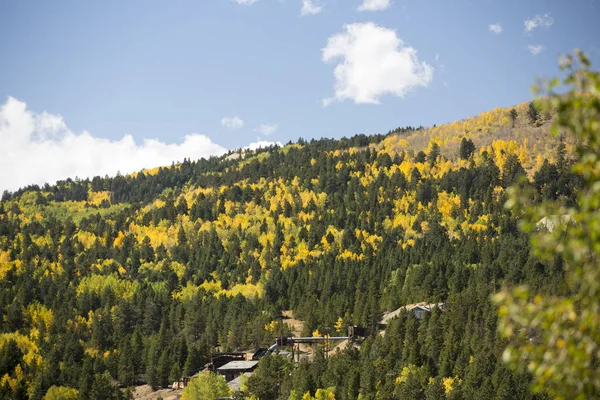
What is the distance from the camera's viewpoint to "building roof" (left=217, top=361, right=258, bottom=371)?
119 metres

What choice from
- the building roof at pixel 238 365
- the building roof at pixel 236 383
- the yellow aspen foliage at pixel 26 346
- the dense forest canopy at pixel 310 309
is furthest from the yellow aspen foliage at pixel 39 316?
the building roof at pixel 236 383

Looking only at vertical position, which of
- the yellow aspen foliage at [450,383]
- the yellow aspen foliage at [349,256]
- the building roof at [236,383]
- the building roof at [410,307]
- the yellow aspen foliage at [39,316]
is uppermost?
the yellow aspen foliage at [349,256]

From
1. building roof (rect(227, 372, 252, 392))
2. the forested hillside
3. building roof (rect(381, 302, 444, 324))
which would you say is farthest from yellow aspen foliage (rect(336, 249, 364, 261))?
building roof (rect(227, 372, 252, 392))

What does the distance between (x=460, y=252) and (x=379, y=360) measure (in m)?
73.0

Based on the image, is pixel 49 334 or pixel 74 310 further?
pixel 74 310

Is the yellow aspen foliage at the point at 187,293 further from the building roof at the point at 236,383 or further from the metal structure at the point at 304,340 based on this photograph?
the building roof at the point at 236,383

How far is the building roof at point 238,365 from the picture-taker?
11925 cm

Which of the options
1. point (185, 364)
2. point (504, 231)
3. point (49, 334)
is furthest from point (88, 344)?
point (504, 231)

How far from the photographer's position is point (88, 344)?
148875 mm

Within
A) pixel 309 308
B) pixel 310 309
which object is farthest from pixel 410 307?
pixel 309 308

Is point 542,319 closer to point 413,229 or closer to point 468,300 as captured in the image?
point 468,300

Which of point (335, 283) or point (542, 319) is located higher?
point (542, 319)

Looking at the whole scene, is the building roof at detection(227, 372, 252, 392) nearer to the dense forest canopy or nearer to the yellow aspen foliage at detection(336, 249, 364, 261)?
the dense forest canopy

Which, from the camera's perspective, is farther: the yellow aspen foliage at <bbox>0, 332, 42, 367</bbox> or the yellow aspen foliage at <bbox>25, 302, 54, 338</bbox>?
the yellow aspen foliage at <bbox>25, 302, 54, 338</bbox>
